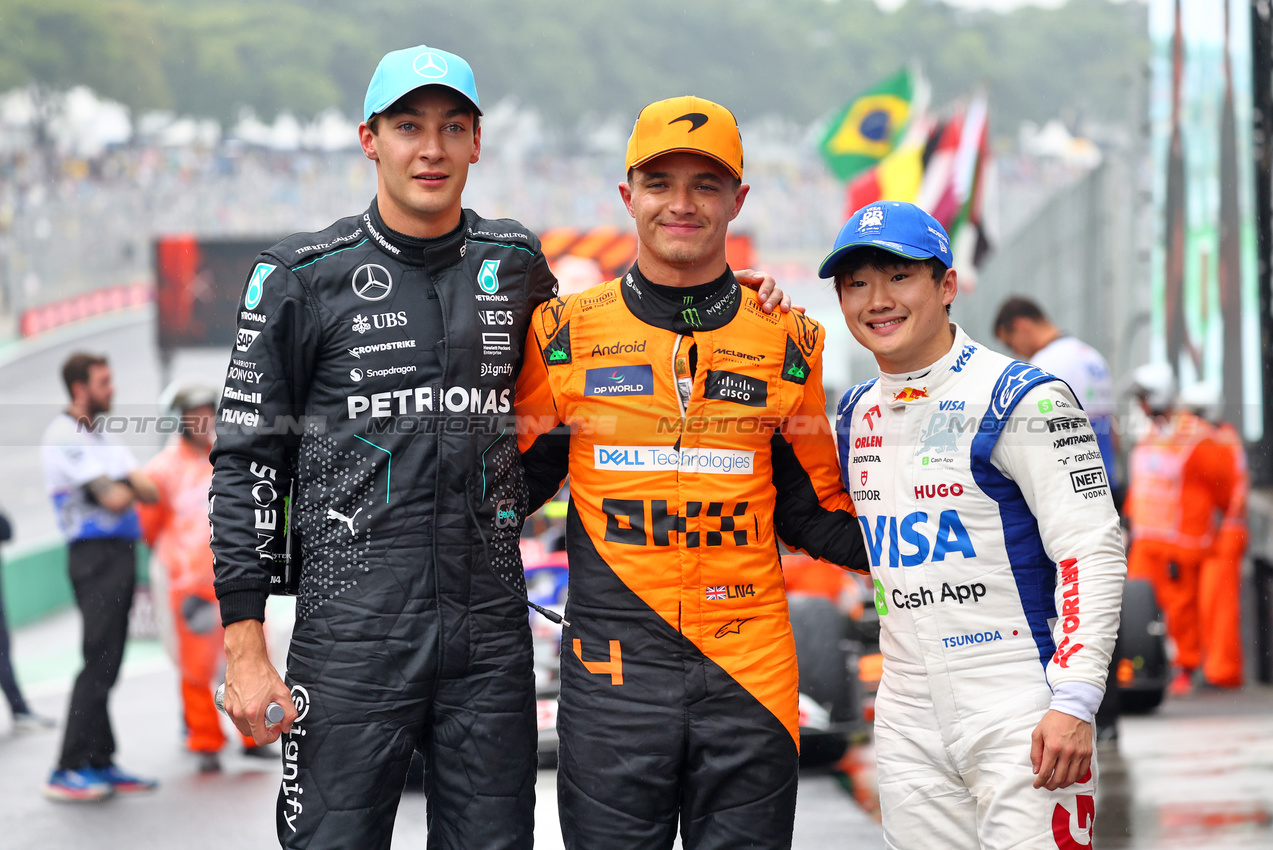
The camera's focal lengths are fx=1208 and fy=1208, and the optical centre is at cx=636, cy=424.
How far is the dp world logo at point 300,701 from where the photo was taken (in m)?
2.30

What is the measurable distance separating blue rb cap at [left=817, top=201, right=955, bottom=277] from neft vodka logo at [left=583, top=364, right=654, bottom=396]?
1.34 ft

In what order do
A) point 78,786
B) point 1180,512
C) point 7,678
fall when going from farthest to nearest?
1. point 1180,512
2. point 7,678
3. point 78,786

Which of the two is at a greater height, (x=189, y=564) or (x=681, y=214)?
(x=681, y=214)

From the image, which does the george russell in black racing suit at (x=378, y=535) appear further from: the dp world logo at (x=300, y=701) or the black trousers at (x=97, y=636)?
the black trousers at (x=97, y=636)

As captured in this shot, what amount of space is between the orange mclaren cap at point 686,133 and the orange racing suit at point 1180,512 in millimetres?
6036

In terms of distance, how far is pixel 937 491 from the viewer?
92.7 inches

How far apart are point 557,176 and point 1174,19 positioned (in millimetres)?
24048

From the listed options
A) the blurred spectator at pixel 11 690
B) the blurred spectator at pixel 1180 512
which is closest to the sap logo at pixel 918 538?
the blurred spectator at pixel 11 690

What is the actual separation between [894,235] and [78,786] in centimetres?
451

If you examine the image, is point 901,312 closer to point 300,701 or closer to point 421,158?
point 421,158

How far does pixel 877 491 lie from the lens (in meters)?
2.44

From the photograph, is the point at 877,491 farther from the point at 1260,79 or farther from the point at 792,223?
the point at 792,223

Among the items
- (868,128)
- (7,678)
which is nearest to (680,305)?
(7,678)

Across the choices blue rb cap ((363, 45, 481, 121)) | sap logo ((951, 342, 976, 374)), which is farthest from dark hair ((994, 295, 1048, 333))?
blue rb cap ((363, 45, 481, 121))
